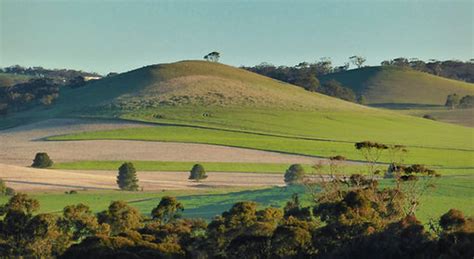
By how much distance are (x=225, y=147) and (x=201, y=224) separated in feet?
228

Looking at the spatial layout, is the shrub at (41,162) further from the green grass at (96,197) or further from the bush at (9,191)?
the bush at (9,191)

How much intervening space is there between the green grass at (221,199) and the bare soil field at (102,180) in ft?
14.9

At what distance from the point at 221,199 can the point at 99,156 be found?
133 ft

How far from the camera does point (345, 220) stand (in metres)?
42.8

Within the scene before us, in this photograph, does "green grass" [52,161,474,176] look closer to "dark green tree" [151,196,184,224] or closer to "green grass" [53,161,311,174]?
"green grass" [53,161,311,174]

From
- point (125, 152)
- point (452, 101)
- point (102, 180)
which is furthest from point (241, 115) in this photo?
point (452, 101)

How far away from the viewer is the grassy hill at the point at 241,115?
124 metres

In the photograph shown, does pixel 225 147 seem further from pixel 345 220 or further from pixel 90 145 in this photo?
pixel 345 220

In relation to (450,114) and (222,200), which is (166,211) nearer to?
(222,200)

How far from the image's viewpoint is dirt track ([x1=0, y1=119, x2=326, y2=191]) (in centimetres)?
8944

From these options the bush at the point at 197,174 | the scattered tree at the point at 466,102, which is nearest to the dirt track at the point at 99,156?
the bush at the point at 197,174

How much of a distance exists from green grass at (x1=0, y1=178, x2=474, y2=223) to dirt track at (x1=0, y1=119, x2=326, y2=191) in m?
6.15

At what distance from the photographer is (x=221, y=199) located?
73.8 metres

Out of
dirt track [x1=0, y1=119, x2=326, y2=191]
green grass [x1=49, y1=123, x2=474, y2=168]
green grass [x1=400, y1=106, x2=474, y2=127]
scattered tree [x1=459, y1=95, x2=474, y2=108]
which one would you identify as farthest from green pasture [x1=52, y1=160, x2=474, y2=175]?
scattered tree [x1=459, y1=95, x2=474, y2=108]
